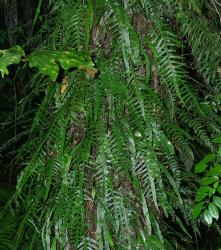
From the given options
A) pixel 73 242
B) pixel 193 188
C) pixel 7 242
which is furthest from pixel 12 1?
pixel 73 242

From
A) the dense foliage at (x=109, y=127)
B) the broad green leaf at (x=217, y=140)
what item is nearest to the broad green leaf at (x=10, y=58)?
the dense foliage at (x=109, y=127)

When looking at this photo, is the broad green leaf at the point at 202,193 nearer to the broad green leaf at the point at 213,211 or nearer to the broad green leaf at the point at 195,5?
the broad green leaf at the point at 213,211

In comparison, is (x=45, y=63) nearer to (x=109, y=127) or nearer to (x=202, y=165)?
(x=109, y=127)

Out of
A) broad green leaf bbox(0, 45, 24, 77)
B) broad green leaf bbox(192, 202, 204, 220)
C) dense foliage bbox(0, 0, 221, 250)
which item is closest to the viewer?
broad green leaf bbox(0, 45, 24, 77)

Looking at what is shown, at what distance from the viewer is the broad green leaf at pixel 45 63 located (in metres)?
0.72

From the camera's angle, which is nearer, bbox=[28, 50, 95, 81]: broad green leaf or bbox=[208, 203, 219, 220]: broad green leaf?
bbox=[28, 50, 95, 81]: broad green leaf

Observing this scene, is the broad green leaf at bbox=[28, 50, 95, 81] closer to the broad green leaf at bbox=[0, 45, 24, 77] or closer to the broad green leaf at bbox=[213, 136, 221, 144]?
the broad green leaf at bbox=[0, 45, 24, 77]

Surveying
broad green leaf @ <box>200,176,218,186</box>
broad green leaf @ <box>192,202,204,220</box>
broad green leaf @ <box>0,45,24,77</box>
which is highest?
broad green leaf @ <box>0,45,24,77</box>

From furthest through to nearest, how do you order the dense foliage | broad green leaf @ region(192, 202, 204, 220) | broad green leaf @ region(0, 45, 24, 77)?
broad green leaf @ region(192, 202, 204, 220)
the dense foliage
broad green leaf @ region(0, 45, 24, 77)

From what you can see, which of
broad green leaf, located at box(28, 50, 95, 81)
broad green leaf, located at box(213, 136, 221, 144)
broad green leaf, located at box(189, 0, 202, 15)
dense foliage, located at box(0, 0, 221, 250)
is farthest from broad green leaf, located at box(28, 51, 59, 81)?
broad green leaf, located at box(213, 136, 221, 144)

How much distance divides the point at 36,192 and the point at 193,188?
59 centimetres

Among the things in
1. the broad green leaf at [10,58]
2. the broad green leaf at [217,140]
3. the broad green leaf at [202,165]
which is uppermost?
the broad green leaf at [10,58]

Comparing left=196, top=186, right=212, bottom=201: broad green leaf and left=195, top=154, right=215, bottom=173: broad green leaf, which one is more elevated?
left=195, top=154, right=215, bottom=173: broad green leaf

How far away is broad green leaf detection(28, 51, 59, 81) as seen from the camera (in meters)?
0.72
